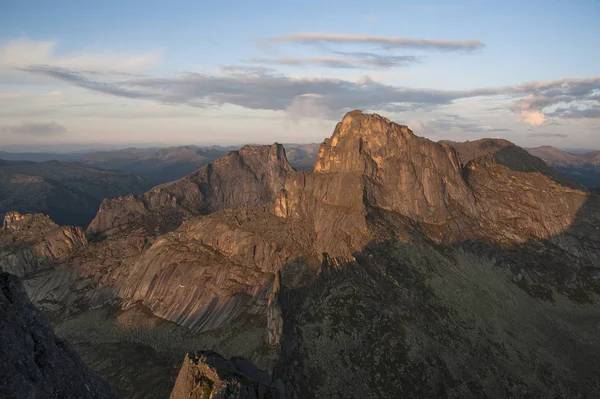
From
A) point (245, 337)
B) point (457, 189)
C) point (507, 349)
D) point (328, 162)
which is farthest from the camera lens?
point (328, 162)

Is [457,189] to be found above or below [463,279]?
above

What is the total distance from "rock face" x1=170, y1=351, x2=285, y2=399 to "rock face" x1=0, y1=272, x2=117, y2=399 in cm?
906

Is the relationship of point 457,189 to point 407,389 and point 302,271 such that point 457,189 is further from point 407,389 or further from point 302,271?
point 407,389

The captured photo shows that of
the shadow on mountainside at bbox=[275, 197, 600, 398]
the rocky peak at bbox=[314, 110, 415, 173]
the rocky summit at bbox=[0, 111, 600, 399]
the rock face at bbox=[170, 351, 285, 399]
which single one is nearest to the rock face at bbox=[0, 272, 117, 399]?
the rock face at bbox=[170, 351, 285, 399]

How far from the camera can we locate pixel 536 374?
272ft

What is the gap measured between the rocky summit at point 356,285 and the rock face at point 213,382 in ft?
0.70

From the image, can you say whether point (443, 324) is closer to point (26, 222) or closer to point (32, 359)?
point (32, 359)

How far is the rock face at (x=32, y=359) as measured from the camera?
22.2 m

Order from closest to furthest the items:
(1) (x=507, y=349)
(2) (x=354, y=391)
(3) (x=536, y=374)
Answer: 1. (2) (x=354, y=391)
2. (3) (x=536, y=374)
3. (1) (x=507, y=349)

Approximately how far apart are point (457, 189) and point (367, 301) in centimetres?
7576

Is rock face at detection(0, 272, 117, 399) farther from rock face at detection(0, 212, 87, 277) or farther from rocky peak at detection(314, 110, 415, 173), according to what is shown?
rock face at detection(0, 212, 87, 277)

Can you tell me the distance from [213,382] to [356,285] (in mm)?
65920

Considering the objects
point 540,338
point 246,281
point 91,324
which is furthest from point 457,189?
point 91,324

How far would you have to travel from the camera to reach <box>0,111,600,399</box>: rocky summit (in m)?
79.1
